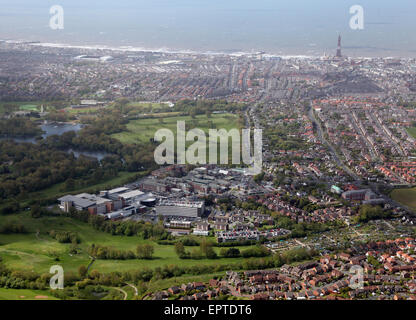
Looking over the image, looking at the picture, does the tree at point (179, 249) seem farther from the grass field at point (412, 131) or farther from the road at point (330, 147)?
the grass field at point (412, 131)

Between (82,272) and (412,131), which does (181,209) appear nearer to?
(82,272)

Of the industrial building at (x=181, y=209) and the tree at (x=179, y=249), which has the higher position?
the industrial building at (x=181, y=209)

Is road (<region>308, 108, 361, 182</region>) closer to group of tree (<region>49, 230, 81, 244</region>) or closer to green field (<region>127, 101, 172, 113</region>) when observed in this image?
green field (<region>127, 101, 172, 113</region>)

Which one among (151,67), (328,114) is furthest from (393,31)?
(328,114)

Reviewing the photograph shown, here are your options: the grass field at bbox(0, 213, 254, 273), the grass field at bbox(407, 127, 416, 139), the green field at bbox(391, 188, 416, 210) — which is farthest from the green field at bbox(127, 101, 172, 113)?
the green field at bbox(391, 188, 416, 210)

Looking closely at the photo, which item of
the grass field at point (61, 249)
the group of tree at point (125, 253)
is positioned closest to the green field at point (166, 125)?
the grass field at point (61, 249)

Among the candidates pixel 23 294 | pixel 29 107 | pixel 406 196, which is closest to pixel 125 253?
pixel 23 294
